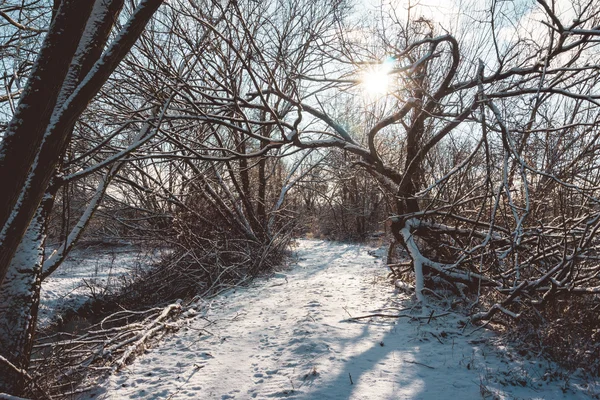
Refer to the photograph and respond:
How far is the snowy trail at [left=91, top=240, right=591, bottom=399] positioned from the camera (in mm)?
2553

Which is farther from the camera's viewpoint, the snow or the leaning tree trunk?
the snow

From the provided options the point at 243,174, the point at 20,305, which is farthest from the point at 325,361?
the point at 243,174

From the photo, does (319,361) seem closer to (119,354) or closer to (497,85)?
(119,354)

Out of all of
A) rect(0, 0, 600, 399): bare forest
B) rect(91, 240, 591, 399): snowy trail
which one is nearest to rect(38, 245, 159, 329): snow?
rect(0, 0, 600, 399): bare forest

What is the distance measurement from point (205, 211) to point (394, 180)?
4.55 meters

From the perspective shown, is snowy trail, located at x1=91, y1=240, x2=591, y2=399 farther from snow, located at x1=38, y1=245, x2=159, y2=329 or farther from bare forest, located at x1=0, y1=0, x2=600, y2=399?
snow, located at x1=38, y1=245, x2=159, y2=329

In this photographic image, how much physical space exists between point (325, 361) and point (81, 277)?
27.2 feet

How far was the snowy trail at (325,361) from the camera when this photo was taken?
255 centimetres

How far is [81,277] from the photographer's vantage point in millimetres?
8547

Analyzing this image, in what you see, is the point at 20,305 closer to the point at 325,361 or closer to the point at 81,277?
the point at 325,361

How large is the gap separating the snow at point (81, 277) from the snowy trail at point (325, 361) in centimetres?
398

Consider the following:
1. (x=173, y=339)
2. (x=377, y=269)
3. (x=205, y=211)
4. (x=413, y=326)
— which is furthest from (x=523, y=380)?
(x=205, y=211)

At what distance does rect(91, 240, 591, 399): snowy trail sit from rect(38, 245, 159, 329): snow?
3.98 metres

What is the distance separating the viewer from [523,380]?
2570 mm
